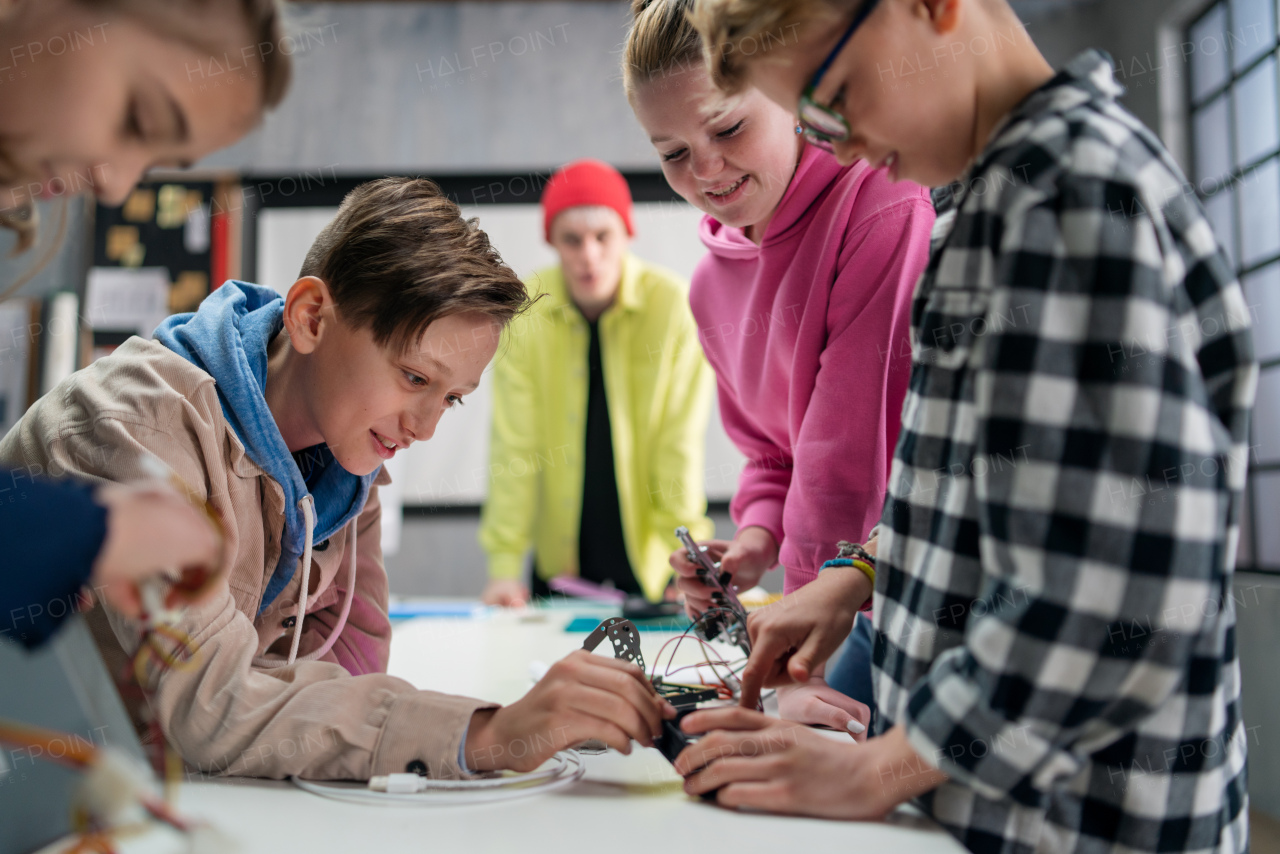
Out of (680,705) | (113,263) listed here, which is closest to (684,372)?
(680,705)

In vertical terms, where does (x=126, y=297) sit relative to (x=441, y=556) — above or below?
above

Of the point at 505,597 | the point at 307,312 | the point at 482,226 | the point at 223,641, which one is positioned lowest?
the point at 505,597

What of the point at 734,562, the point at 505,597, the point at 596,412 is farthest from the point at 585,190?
the point at 734,562

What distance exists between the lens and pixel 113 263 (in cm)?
362

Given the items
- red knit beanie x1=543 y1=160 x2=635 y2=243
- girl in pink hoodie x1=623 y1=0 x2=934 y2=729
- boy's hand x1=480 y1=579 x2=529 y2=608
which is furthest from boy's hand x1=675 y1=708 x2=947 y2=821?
red knit beanie x1=543 y1=160 x2=635 y2=243

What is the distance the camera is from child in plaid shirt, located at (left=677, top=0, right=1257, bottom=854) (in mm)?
506

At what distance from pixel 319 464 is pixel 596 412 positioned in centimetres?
158

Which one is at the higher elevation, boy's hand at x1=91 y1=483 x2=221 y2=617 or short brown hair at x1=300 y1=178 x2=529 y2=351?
short brown hair at x1=300 y1=178 x2=529 y2=351

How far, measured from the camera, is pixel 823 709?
0.92 m

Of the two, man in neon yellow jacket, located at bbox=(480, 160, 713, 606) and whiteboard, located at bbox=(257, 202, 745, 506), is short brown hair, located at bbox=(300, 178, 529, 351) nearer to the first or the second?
man in neon yellow jacket, located at bbox=(480, 160, 713, 606)

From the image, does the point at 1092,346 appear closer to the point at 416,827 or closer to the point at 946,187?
the point at 946,187

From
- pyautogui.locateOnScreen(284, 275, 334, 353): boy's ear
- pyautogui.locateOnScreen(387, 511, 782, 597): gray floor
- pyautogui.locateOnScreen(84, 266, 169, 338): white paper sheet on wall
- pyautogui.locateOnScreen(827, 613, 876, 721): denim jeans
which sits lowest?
pyautogui.locateOnScreen(387, 511, 782, 597): gray floor

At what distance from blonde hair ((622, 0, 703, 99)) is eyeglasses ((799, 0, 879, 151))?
1.31 ft

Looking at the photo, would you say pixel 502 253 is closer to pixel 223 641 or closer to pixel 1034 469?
pixel 223 641
